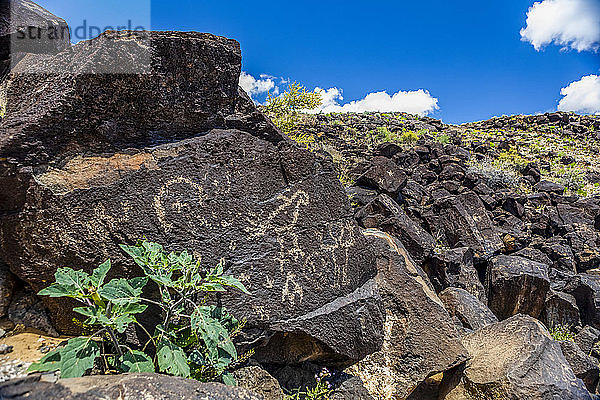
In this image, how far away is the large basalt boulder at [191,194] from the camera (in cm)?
271

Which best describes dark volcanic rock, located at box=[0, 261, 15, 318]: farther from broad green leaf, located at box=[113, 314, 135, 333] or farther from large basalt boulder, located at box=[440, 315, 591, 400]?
large basalt boulder, located at box=[440, 315, 591, 400]

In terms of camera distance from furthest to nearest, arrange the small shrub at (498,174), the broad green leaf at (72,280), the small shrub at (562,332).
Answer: the small shrub at (498,174)
the small shrub at (562,332)
the broad green leaf at (72,280)

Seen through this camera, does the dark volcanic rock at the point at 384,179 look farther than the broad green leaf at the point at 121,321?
Yes

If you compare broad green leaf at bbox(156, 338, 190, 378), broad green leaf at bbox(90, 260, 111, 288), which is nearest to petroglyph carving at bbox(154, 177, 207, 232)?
broad green leaf at bbox(90, 260, 111, 288)

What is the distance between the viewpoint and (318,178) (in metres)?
3.67

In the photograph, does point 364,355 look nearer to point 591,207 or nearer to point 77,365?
point 77,365

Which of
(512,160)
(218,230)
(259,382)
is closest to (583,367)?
(259,382)

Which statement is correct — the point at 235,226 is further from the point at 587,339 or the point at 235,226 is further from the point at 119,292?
the point at 587,339

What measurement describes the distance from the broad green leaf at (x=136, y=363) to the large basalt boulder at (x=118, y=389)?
220 mm

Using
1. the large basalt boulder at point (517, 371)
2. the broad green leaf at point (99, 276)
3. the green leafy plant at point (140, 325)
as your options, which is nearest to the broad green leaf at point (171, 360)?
the green leafy plant at point (140, 325)

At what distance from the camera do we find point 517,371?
383 centimetres

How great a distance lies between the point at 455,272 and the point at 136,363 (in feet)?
20.7

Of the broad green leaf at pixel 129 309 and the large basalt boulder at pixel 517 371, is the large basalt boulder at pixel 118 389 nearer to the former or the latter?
the broad green leaf at pixel 129 309

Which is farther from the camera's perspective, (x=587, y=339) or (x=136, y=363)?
(x=587, y=339)
